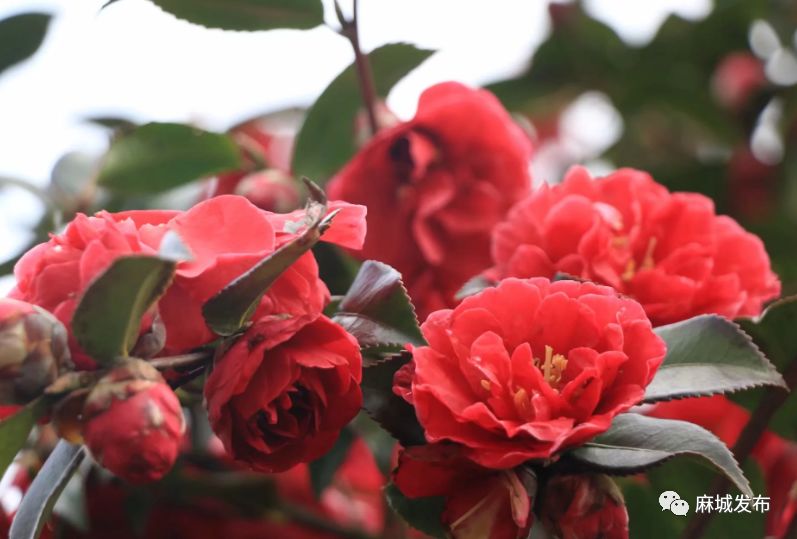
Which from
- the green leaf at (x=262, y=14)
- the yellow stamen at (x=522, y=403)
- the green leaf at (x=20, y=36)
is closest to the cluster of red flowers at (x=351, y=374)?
the yellow stamen at (x=522, y=403)

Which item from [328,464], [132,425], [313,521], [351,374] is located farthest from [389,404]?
[313,521]

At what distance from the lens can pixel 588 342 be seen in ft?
1.70

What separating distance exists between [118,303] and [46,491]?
11 cm

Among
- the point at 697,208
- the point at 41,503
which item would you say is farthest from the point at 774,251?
the point at 41,503

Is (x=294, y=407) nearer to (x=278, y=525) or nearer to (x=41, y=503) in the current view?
(x=41, y=503)

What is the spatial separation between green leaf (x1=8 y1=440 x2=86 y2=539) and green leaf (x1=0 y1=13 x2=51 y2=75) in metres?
0.47

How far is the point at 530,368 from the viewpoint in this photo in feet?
1.64

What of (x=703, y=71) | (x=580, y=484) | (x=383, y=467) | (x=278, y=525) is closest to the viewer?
(x=580, y=484)

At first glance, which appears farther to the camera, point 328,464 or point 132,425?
A: point 328,464

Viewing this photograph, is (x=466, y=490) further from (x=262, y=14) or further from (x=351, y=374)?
(x=262, y=14)

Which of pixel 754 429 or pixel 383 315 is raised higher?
pixel 383 315

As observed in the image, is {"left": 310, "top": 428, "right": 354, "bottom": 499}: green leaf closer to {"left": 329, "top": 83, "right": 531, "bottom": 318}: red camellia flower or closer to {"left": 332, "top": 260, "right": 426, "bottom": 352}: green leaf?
{"left": 329, "top": 83, "right": 531, "bottom": 318}: red camellia flower

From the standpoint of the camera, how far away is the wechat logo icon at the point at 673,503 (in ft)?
2.05

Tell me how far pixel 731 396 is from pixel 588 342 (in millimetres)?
155
